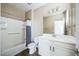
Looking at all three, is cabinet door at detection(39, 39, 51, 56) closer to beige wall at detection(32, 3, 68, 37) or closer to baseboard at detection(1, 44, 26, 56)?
beige wall at detection(32, 3, 68, 37)

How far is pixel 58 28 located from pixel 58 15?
188 mm

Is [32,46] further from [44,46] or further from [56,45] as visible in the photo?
[56,45]

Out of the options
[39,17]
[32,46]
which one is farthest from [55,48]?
[39,17]

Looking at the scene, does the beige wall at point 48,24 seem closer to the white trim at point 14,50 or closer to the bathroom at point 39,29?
the bathroom at point 39,29

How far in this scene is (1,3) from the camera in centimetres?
163

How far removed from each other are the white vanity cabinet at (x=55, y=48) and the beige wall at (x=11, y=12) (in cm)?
48

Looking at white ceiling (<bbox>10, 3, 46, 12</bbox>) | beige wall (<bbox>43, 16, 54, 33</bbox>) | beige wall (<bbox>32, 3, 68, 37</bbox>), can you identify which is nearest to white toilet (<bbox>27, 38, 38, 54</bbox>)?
beige wall (<bbox>32, 3, 68, 37</bbox>)

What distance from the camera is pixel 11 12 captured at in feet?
5.36

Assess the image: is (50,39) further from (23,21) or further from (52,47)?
(23,21)

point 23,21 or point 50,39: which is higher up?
point 23,21

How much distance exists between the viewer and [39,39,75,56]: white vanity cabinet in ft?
5.19

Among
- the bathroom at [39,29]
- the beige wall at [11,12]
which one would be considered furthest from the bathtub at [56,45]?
the beige wall at [11,12]

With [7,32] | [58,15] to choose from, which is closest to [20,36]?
[7,32]

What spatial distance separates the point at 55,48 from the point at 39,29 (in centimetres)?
36
